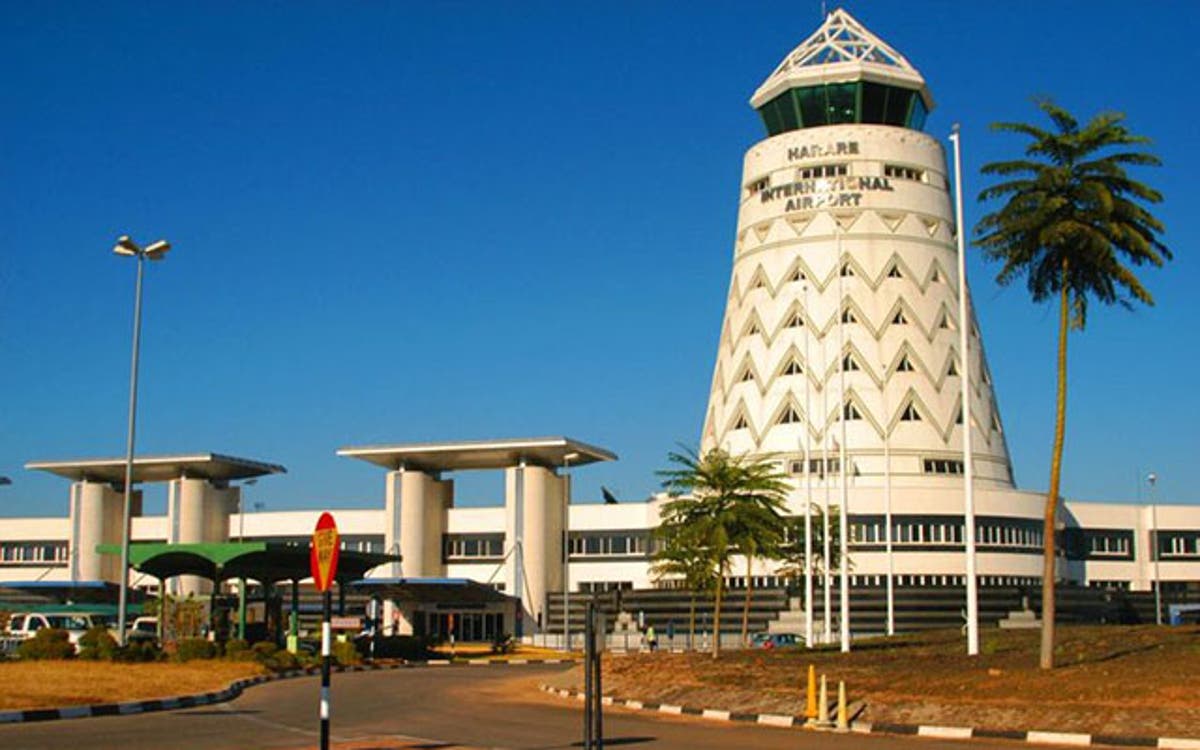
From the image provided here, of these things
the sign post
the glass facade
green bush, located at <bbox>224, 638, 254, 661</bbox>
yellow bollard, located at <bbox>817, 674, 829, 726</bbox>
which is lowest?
green bush, located at <bbox>224, 638, 254, 661</bbox>

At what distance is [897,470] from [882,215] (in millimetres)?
16540

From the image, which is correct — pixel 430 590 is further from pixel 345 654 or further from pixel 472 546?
pixel 345 654

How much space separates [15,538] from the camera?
114500 millimetres

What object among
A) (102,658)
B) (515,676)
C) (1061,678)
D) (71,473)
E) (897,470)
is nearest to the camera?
(1061,678)

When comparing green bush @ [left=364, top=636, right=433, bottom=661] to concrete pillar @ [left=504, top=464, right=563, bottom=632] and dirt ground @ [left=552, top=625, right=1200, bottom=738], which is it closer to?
dirt ground @ [left=552, top=625, right=1200, bottom=738]

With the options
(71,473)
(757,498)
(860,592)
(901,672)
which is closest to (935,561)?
(860,592)

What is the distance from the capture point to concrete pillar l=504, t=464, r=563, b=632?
96250 mm

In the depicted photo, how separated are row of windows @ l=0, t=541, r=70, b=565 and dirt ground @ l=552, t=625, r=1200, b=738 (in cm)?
7891

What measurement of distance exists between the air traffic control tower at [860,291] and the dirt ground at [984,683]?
157 ft

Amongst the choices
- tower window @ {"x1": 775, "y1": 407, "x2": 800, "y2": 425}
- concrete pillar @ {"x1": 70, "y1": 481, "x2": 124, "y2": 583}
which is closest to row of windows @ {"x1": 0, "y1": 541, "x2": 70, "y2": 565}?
concrete pillar @ {"x1": 70, "y1": 481, "x2": 124, "y2": 583}

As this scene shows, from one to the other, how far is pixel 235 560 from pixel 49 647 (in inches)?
511

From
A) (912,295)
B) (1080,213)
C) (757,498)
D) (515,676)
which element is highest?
(912,295)

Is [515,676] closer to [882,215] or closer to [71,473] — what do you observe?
[882,215]

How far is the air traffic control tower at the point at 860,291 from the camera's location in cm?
9431
